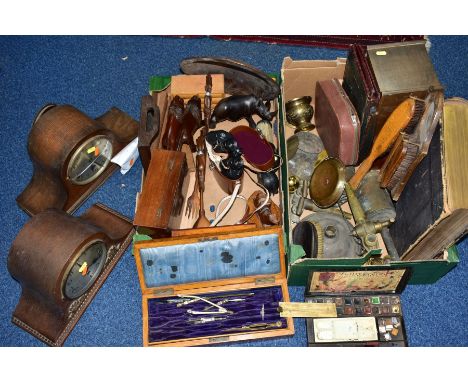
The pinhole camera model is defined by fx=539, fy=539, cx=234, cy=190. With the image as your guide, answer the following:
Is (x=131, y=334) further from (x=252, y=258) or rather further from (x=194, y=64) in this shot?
(x=194, y=64)

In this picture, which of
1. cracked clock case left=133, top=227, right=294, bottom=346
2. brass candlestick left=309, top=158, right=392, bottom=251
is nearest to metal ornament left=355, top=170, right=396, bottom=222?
brass candlestick left=309, top=158, right=392, bottom=251

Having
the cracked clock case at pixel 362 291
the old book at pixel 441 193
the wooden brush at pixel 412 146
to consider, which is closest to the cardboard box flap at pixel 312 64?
the wooden brush at pixel 412 146

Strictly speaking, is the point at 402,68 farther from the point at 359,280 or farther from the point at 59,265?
the point at 59,265

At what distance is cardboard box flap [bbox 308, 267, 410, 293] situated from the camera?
2453 millimetres

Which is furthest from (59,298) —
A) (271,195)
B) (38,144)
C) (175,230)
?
(271,195)

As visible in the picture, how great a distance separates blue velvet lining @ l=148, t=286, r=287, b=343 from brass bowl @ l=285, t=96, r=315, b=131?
0.92m

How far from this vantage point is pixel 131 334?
263 cm

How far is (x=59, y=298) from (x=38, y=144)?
2.55 ft

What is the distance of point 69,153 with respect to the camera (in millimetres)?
2646

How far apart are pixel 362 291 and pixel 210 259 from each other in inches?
30.0

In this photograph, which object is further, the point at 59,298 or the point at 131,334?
the point at 131,334

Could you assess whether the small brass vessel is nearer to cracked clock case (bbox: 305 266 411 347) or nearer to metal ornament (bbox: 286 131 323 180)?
metal ornament (bbox: 286 131 323 180)

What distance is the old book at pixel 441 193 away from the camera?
2166 mm

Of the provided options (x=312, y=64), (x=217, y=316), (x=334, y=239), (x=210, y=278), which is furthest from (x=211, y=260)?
(x=312, y=64)
